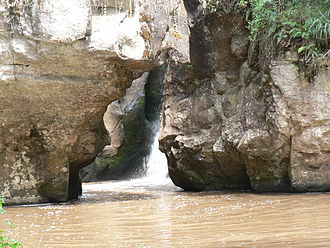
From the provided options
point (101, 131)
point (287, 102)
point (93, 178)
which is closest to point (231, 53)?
point (287, 102)

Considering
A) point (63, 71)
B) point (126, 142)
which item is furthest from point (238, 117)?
point (126, 142)

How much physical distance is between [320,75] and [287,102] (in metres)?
0.75

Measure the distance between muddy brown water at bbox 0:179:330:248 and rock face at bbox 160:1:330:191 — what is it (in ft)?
3.65

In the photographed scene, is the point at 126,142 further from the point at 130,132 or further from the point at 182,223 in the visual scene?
the point at 182,223

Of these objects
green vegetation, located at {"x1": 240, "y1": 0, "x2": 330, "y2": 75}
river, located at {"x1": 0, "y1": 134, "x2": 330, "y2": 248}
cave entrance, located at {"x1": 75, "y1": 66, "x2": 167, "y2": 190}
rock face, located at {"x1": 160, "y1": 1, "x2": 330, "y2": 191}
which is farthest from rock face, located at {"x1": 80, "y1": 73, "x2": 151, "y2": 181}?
river, located at {"x1": 0, "y1": 134, "x2": 330, "y2": 248}

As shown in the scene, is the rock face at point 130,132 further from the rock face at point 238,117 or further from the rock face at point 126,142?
the rock face at point 238,117

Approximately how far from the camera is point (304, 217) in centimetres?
529

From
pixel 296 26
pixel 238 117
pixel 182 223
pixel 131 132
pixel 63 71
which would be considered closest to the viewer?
pixel 182 223

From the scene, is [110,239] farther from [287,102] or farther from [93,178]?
[93,178]

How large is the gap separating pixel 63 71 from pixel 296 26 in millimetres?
4192

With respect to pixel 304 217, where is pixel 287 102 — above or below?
above

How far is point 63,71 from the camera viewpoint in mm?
7441

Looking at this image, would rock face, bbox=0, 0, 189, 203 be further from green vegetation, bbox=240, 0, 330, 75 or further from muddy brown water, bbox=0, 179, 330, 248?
green vegetation, bbox=240, 0, 330, 75

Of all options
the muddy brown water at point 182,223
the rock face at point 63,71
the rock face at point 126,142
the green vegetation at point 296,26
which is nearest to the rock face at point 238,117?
the green vegetation at point 296,26
